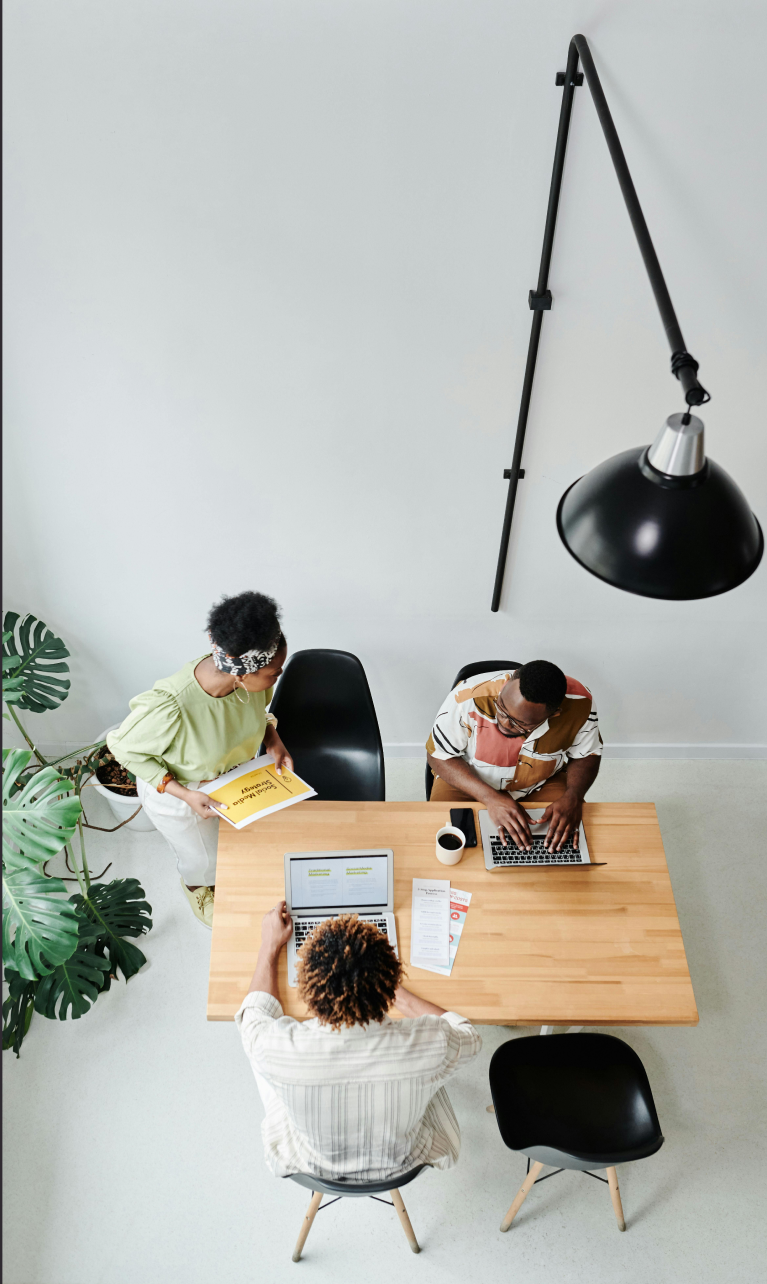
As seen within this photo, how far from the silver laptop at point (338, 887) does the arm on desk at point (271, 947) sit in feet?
0.17

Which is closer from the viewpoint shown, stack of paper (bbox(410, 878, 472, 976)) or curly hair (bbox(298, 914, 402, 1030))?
curly hair (bbox(298, 914, 402, 1030))

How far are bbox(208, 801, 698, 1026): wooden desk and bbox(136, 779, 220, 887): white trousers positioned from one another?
0.30m

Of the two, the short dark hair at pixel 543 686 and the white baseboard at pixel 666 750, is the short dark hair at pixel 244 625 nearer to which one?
the short dark hair at pixel 543 686

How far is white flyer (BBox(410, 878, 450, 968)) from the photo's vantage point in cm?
241

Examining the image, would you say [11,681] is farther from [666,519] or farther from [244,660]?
[666,519]

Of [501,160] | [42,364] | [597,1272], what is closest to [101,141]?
[42,364]

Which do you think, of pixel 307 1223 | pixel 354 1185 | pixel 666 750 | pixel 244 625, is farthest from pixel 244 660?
pixel 666 750

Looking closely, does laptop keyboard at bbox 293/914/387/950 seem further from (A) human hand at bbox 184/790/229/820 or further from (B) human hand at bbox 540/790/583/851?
(B) human hand at bbox 540/790/583/851

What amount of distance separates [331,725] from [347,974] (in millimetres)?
1329

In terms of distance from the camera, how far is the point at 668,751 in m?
4.15

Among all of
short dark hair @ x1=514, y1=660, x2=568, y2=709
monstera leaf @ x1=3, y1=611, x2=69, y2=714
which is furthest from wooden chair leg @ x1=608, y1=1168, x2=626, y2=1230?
monstera leaf @ x1=3, y1=611, x2=69, y2=714

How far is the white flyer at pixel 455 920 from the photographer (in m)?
2.39

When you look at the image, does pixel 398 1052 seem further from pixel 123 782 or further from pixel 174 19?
pixel 174 19

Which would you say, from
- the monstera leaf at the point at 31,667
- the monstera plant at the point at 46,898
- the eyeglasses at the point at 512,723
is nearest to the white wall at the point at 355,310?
the monstera leaf at the point at 31,667
